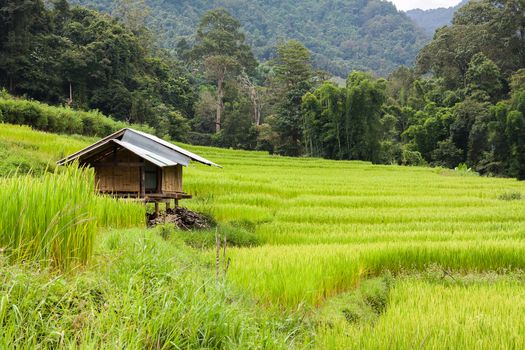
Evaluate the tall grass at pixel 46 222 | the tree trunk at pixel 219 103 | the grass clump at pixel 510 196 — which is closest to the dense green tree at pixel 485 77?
the tree trunk at pixel 219 103

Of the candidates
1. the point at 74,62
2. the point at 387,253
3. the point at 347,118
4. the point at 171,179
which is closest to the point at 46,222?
the point at 387,253

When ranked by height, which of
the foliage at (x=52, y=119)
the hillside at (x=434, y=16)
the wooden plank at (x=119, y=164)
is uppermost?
the hillside at (x=434, y=16)

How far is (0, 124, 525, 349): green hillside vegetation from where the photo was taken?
2447 millimetres

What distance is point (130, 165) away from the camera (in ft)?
27.5

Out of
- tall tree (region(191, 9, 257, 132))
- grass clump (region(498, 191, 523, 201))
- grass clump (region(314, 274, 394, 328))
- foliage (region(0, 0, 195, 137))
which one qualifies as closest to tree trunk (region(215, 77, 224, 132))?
tall tree (region(191, 9, 257, 132))

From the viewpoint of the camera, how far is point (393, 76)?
5816cm

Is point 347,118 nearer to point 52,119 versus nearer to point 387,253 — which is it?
point 52,119

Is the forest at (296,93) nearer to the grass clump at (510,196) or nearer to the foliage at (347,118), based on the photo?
the foliage at (347,118)

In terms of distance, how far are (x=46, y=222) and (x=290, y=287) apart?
234 centimetres

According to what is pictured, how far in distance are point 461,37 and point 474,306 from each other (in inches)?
1900

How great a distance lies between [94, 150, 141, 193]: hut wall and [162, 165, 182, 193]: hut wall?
60 centimetres

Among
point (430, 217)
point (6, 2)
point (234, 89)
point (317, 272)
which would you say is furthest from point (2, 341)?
point (234, 89)

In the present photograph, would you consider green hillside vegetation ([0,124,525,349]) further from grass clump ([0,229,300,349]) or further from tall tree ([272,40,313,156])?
tall tree ([272,40,313,156])

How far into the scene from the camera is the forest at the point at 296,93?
99.2 feet
